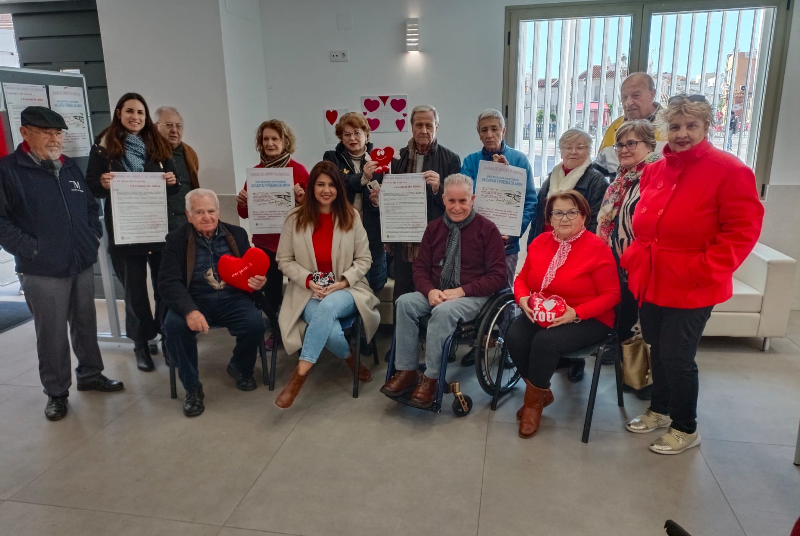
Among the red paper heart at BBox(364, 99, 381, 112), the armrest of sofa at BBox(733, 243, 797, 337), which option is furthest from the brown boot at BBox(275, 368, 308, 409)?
the armrest of sofa at BBox(733, 243, 797, 337)

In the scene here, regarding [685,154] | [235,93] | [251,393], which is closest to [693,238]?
[685,154]

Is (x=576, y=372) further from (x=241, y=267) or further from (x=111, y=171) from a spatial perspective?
(x=111, y=171)

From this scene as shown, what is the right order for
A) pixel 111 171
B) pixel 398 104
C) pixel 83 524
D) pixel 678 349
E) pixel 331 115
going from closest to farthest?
pixel 83 524, pixel 678 349, pixel 111 171, pixel 398 104, pixel 331 115

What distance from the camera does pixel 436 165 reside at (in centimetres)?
322

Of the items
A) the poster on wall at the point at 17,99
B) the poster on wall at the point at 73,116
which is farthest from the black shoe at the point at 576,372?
the poster on wall at the point at 17,99

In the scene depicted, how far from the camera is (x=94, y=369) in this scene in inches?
126

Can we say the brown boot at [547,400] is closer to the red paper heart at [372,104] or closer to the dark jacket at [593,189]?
the dark jacket at [593,189]

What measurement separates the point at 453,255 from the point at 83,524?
2.01 m

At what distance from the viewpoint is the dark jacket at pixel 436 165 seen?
3.23m

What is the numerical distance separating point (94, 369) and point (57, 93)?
1.74 meters

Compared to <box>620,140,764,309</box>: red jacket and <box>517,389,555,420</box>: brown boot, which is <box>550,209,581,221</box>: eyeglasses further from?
<box>517,389,555,420</box>: brown boot

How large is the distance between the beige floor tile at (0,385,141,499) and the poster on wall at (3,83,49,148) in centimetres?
152

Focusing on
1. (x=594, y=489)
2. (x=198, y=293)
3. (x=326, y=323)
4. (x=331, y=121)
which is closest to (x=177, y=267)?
(x=198, y=293)

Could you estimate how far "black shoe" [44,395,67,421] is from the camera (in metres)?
2.88
